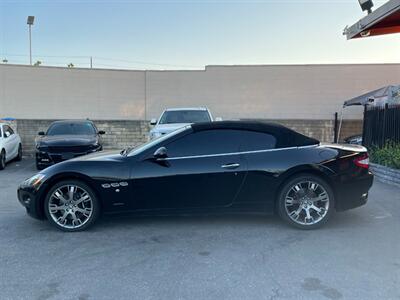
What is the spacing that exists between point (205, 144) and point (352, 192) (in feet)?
6.97

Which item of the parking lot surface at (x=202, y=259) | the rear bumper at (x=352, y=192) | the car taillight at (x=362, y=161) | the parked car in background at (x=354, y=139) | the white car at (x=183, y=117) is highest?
the white car at (x=183, y=117)

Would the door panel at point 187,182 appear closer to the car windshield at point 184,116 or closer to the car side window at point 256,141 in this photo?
the car side window at point 256,141

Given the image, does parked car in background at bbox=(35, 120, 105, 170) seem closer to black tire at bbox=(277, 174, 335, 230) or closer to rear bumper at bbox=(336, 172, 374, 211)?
black tire at bbox=(277, 174, 335, 230)

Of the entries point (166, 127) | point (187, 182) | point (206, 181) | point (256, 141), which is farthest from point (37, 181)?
point (166, 127)

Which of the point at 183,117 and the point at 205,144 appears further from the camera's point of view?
the point at 183,117

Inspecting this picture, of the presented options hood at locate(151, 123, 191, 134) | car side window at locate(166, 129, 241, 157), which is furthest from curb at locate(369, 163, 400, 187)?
hood at locate(151, 123, 191, 134)

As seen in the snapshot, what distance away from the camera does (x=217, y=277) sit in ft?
11.6

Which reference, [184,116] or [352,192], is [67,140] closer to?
[184,116]

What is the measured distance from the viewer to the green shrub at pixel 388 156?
8.36m

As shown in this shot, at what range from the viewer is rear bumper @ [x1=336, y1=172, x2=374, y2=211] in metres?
5.06

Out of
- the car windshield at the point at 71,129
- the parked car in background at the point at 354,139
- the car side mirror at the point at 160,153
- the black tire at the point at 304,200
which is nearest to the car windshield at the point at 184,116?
the car windshield at the point at 71,129

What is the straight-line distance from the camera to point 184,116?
39.0ft

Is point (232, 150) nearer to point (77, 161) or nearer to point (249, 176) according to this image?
point (249, 176)

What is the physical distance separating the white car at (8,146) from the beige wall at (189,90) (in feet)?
9.51
